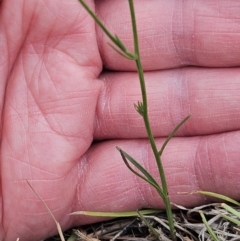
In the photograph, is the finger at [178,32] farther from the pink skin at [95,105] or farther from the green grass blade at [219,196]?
the green grass blade at [219,196]

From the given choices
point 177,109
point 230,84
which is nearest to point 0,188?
point 177,109

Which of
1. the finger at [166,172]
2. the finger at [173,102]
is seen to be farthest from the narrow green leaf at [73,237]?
the finger at [173,102]

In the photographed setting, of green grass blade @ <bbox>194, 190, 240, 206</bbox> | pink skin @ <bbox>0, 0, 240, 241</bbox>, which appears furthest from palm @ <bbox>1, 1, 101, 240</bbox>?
green grass blade @ <bbox>194, 190, 240, 206</bbox>

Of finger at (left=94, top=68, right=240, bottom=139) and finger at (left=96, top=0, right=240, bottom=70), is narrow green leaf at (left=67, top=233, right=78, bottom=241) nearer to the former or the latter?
finger at (left=94, top=68, right=240, bottom=139)

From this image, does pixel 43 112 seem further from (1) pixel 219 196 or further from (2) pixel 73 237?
(1) pixel 219 196

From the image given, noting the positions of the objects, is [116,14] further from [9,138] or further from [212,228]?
[212,228]
